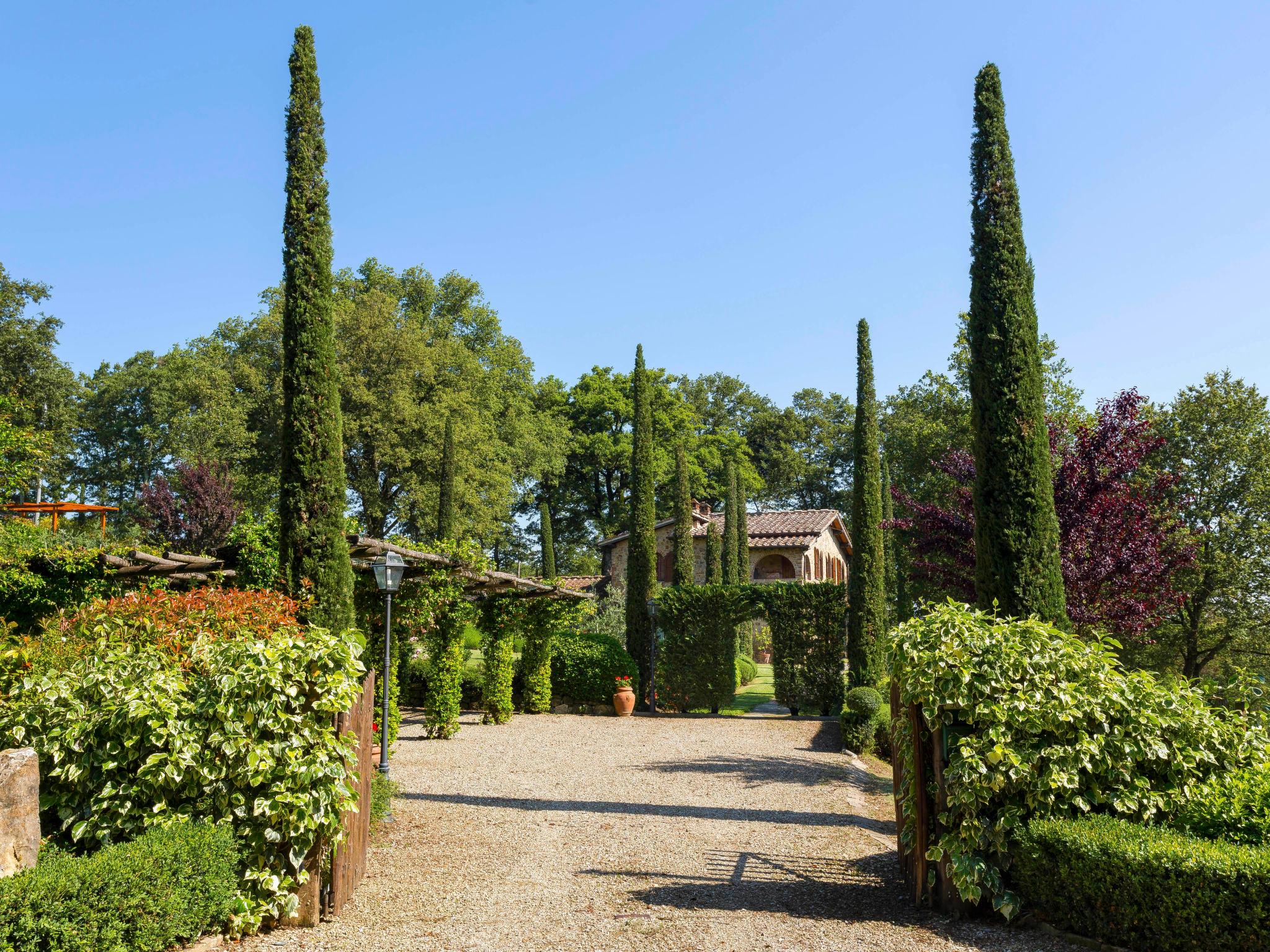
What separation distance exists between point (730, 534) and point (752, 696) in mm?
8288

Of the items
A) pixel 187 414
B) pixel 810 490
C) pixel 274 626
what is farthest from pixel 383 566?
pixel 810 490

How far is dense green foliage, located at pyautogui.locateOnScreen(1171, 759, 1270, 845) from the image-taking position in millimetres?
4828

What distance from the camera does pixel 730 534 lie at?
Result: 31922 millimetres

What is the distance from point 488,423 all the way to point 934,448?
16.5m

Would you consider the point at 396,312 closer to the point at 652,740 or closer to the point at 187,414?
the point at 187,414

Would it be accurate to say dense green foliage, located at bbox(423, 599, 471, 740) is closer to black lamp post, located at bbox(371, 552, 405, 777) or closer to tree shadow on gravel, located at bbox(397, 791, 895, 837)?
black lamp post, located at bbox(371, 552, 405, 777)

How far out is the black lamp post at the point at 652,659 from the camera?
19938mm

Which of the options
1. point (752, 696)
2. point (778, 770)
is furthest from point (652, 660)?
point (778, 770)

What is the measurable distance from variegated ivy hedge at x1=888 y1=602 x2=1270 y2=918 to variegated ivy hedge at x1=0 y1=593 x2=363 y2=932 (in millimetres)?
3905

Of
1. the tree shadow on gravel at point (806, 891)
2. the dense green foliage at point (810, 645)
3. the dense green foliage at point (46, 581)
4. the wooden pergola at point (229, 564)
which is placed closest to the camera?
the tree shadow on gravel at point (806, 891)

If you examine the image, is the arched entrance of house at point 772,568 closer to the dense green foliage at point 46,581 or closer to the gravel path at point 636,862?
the gravel path at point 636,862

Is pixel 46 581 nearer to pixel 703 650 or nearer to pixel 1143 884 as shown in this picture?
pixel 703 650

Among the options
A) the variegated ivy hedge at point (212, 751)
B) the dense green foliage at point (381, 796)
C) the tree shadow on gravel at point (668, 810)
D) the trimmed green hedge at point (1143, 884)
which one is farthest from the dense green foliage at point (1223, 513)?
the variegated ivy hedge at point (212, 751)

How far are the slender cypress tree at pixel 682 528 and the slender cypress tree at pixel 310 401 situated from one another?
15.5m
